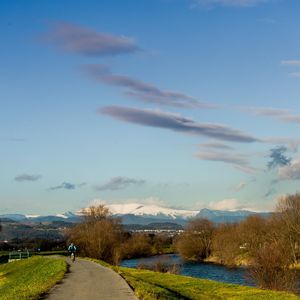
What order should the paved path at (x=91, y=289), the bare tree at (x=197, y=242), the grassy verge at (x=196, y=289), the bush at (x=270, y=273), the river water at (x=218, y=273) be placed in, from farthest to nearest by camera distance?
the bare tree at (x=197, y=242) < the river water at (x=218, y=273) < the bush at (x=270, y=273) < the grassy verge at (x=196, y=289) < the paved path at (x=91, y=289)

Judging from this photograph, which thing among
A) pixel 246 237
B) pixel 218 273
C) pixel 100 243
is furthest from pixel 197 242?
pixel 218 273

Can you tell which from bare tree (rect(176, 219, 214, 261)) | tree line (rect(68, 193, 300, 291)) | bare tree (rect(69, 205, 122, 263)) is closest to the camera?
bare tree (rect(69, 205, 122, 263))

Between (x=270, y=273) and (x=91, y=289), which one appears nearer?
(x=91, y=289)

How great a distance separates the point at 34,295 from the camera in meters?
27.4

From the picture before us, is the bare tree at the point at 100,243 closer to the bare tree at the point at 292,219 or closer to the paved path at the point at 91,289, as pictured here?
the bare tree at the point at 292,219

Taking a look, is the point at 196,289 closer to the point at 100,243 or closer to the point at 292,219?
the point at 100,243

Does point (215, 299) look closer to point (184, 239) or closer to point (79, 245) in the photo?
point (79, 245)

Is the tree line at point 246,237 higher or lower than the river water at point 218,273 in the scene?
higher

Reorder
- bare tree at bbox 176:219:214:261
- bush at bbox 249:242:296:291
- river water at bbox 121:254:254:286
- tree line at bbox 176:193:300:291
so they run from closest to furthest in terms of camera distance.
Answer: bush at bbox 249:242:296:291 → river water at bbox 121:254:254:286 → tree line at bbox 176:193:300:291 → bare tree at bbox 176:219:214:261

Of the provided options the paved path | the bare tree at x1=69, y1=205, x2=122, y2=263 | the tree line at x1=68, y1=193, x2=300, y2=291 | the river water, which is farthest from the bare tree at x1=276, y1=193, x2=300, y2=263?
the paved path

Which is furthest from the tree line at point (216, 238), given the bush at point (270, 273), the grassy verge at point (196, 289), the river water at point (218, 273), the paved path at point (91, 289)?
the paved path at point (91, 289)

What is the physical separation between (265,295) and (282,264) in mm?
14961

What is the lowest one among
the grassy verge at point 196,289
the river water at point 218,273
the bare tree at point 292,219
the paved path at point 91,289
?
the river water at point 218,273

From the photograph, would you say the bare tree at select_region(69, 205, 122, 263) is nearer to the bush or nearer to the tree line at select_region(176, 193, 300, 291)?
the tree line at select_region(176, 193, 300, 291)
